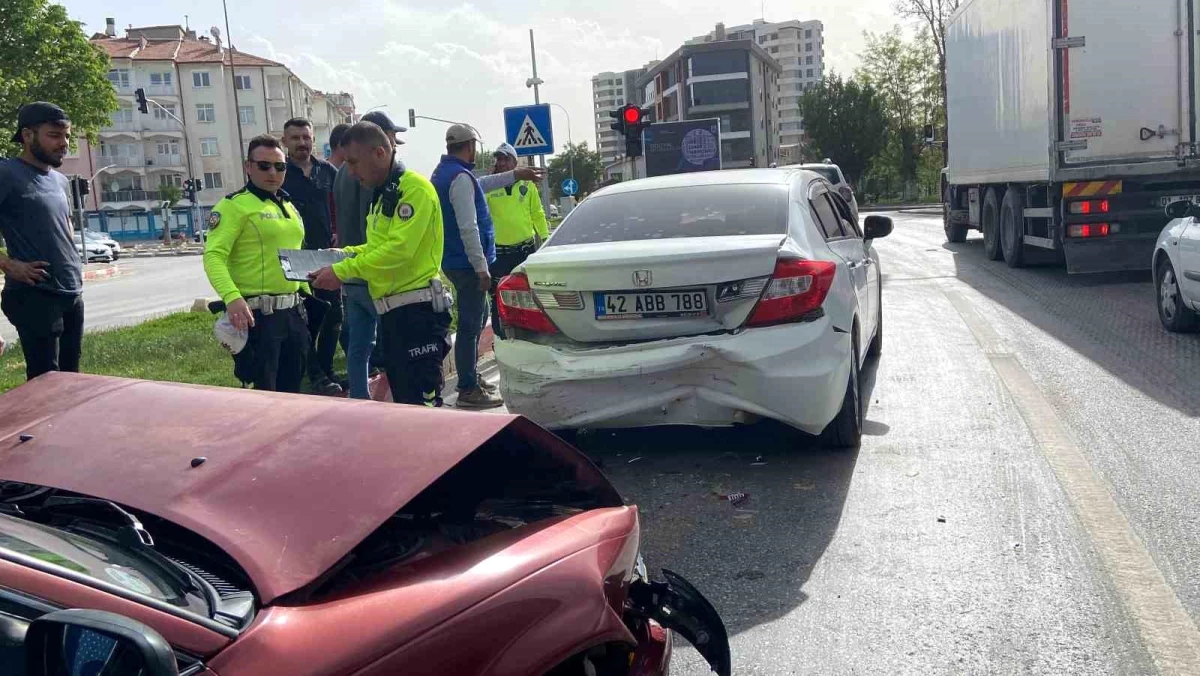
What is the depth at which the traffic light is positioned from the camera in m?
20.3

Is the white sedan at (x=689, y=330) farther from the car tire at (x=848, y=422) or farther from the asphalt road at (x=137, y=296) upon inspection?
the asphalt road at (x=137, y=296)

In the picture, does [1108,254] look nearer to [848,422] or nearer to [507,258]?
[507,258]

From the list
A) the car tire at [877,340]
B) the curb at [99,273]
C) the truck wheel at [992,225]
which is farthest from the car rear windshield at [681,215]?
the curb at [99,273]

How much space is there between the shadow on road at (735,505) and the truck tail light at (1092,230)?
319 inches

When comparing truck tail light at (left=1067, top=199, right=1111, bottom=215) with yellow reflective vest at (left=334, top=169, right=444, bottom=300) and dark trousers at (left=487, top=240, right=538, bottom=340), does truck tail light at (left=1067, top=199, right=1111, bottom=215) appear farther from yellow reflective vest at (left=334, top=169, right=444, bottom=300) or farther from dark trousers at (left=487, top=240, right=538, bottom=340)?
yellow reflective vest at (left=334, top=169, right=444, bottom=300)

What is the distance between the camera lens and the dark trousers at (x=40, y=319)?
6035 mm

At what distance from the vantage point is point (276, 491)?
2092mm

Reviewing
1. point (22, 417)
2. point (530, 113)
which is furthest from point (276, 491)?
point (530, 113)

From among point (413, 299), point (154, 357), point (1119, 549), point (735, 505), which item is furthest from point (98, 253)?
point (1119, 549)

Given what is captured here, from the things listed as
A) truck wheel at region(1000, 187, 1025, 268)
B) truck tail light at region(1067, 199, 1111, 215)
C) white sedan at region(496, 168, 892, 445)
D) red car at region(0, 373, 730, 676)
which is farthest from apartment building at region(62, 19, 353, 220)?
red car at region(0, 373, 730, 676)

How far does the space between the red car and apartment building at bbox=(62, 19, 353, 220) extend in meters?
95.2

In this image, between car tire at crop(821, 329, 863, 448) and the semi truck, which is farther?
the semi truck

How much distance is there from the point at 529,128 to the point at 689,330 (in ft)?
31.3

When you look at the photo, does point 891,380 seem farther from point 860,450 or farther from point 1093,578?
point 1093,578
